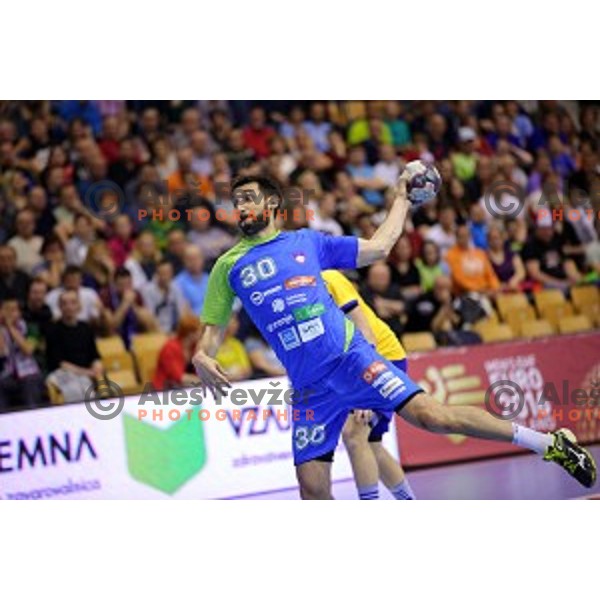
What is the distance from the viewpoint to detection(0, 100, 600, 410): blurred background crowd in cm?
1307

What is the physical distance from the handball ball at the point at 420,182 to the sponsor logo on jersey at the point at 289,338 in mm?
1106

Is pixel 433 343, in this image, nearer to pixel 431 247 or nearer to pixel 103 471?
pixel 431 247

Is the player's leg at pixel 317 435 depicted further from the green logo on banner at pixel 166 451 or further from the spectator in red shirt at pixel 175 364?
the spectator in red shirt at pixel 175 364

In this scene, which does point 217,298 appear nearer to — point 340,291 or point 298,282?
point 298,282

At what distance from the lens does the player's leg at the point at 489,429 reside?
7723 mm

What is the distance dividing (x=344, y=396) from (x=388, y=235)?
103cm

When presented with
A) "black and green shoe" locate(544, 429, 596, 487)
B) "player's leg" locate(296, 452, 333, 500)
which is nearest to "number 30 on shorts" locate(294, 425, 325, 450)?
"player's leg" locate(296, 452, 333, 500)

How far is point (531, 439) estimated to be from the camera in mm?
7914

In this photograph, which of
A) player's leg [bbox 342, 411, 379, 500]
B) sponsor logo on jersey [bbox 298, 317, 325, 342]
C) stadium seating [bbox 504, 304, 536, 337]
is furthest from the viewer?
stadium seating [bbox 504, 304, 536, 337]

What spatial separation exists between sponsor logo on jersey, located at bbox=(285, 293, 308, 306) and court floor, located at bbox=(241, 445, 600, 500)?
3495 millimetres

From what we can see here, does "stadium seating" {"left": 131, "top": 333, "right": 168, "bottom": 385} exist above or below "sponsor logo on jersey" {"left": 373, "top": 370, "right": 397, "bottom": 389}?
above

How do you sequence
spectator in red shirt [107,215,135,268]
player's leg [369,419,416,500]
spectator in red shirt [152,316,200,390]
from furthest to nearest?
spectator in red shirt [107,215,135,268], spectator in red shirt [152,316,200,390], player's leg [369,419,416,500]

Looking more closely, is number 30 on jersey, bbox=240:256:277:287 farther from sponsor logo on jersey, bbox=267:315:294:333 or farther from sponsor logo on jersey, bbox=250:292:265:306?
sponsor logo on jersey, bbox=267:315:294:333

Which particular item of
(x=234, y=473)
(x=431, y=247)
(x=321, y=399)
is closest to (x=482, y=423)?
(x=321, y=399)
